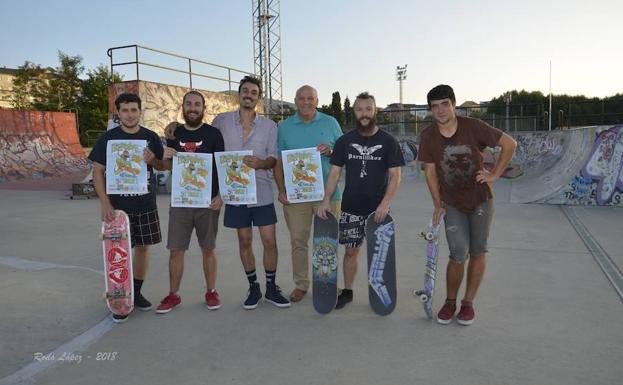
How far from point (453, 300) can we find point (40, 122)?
2155 cm

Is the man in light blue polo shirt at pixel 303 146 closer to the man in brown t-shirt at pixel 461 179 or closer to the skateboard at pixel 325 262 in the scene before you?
the skateboard at pixel 325 262

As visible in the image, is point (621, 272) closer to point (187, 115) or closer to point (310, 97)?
point (310, 97)

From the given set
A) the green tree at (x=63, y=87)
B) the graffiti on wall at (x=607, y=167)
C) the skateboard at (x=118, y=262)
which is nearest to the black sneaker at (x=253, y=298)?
the skateboard at (x=118, y=262)

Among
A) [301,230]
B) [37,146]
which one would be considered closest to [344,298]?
[301,230]

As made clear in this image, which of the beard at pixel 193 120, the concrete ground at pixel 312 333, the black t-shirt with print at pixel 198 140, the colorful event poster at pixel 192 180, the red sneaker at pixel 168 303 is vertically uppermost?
the beard at pixel 193 120

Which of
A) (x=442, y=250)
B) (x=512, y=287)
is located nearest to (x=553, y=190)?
(x=442, y=250)

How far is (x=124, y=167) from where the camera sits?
12.1 feet

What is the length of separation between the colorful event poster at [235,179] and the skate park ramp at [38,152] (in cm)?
1429

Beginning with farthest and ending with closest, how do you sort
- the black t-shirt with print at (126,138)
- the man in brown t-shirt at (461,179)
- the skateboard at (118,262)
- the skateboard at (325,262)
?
the skateboard at (325,262) → the black t-shirt with print at (126,138) → the skateboard at (118,262) → the man in brown t-shirt at (461,179)

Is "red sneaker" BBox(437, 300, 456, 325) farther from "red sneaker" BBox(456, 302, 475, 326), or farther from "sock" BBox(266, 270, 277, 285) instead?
"sock" BBox(266, 270, 277, 285)

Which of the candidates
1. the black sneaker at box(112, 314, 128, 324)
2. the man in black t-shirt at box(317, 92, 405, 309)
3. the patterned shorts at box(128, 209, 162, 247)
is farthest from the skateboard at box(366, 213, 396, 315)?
the black sneaker at box(112, 314, 128, 324)

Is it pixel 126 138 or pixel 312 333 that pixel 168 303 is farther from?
pixel 126 138

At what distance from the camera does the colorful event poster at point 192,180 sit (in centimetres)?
373

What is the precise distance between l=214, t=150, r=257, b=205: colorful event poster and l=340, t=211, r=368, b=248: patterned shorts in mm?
830
